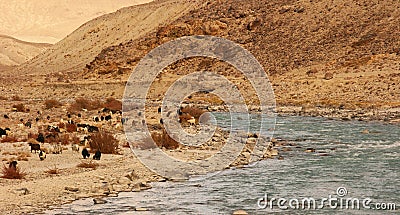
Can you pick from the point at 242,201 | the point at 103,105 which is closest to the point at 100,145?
the point at 242,201

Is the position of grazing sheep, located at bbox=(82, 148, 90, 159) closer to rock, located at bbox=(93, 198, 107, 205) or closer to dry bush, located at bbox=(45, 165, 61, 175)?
dry bush, located at bbox=(45, 165, 61, 175)

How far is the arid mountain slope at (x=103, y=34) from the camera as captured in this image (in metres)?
97.2

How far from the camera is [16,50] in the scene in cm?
16400

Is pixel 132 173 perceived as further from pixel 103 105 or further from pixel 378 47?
pixel 378 47

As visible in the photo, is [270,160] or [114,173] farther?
[270,160]

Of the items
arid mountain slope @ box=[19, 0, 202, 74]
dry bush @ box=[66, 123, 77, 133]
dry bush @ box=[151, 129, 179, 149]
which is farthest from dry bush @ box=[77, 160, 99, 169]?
arid mountain slope @ box=[19, 0, 202, 74]

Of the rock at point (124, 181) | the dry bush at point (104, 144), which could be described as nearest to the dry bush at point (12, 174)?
the rock at point (124, 181)

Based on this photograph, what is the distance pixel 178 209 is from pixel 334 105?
31011 mm

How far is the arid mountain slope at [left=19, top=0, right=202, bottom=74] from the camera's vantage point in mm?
97188

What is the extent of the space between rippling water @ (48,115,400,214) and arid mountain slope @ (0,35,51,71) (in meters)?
137

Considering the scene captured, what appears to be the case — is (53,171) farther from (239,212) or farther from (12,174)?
(239,212)

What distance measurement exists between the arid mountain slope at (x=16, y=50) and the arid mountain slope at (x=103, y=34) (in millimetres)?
44974

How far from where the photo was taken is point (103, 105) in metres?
44.2

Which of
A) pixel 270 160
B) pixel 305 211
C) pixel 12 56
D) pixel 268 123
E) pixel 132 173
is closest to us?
pixel 305 211
